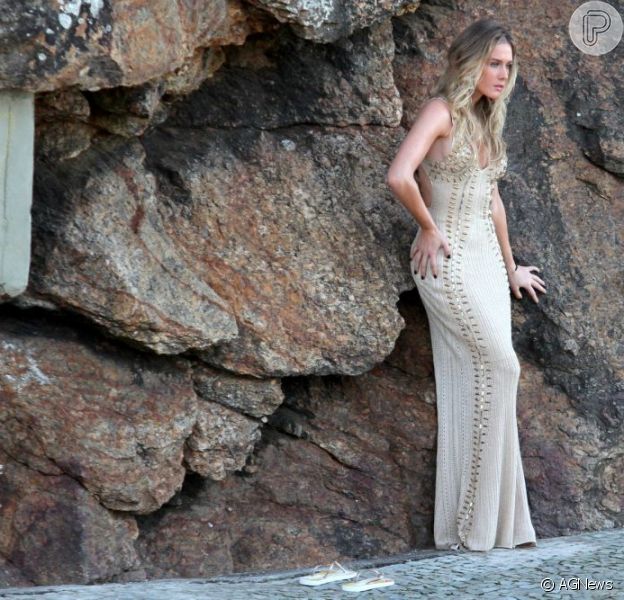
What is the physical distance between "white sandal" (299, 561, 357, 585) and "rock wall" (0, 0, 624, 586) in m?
0.52

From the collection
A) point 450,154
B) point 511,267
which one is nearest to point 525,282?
point 511,267

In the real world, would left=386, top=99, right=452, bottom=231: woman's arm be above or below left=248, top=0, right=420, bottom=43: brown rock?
below

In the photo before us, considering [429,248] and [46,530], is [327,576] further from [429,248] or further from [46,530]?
[429,248]

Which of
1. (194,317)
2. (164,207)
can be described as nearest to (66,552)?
(194,317)

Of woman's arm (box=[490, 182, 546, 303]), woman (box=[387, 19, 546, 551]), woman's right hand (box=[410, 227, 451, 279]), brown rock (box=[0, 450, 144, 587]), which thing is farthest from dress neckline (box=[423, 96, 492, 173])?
brown rock (box=[0, 450, 144, 587])

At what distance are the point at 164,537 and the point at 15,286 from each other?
Result: 4.29ft

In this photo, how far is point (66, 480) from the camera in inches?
169

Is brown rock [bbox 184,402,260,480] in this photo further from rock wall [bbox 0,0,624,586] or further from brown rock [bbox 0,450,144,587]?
brown rock [bbox 0,450,144,587]

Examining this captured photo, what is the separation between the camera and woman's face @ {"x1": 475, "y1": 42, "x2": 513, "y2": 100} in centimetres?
457

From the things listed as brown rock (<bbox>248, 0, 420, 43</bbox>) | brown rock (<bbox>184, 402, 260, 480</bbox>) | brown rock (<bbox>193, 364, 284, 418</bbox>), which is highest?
brown rock (<bbox>248, 0, 420, 43</bbox>)

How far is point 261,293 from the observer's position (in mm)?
4695

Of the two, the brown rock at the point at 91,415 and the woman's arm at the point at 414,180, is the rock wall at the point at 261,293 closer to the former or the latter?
the brown rock at the point at 91,415

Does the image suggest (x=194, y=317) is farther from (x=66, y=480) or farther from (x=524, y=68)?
→ (x=524, y=68)

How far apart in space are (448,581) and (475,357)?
3.12 feet
